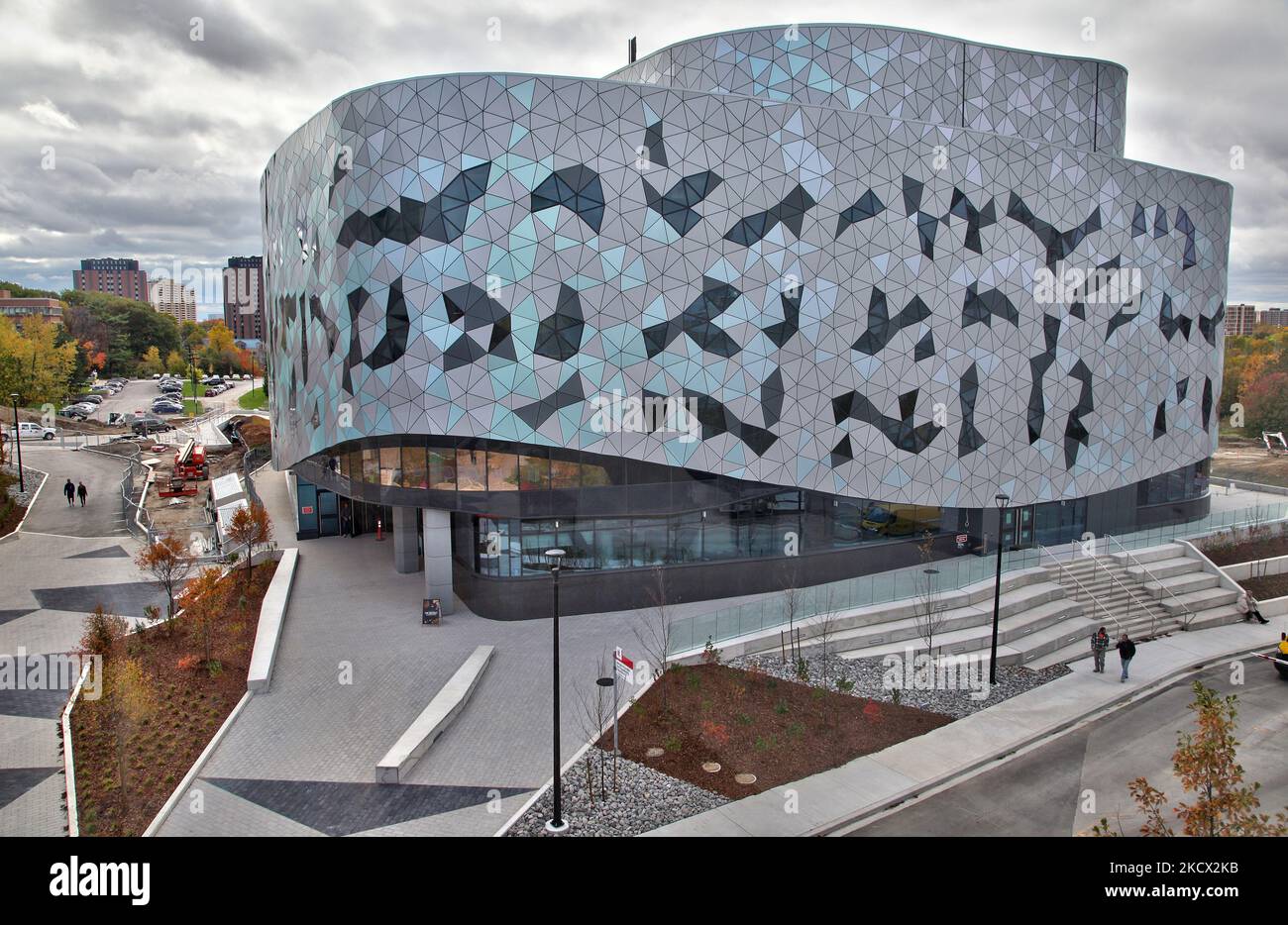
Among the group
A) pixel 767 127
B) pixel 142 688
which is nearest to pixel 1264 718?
pixel 767 127

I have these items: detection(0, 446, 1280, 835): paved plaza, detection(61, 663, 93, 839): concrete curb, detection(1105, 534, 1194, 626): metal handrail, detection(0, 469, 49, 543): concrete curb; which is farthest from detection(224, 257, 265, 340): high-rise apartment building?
detection(1105, 534, 1194, 626): metal handrail

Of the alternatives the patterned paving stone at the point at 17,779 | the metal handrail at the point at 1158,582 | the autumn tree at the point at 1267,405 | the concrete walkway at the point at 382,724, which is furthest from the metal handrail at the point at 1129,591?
the autumn tree at the point at 1267,405

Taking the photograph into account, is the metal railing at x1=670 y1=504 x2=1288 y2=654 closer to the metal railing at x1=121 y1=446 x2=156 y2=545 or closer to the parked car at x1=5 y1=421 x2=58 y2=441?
the metal railing at x1=121 y1=446 x2=156 y2=545

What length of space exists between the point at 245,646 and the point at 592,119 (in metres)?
18.4

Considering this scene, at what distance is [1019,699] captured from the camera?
20734 millimetres

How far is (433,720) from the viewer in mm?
18000

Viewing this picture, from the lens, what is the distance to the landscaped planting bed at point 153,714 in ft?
50.8

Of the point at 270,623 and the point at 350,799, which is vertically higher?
the point at 270,623

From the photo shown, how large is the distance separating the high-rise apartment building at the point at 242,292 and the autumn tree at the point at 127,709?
128820 millimetres

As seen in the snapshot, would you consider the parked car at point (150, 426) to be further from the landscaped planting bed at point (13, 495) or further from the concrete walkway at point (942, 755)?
the concrete walkway at point (942, 755)

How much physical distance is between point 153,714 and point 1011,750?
62.3 feet

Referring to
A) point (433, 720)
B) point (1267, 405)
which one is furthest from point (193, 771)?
point (1267, 405)

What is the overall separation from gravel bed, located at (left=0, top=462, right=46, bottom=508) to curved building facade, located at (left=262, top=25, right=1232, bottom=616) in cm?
1861

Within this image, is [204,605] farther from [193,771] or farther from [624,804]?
[624,804]
